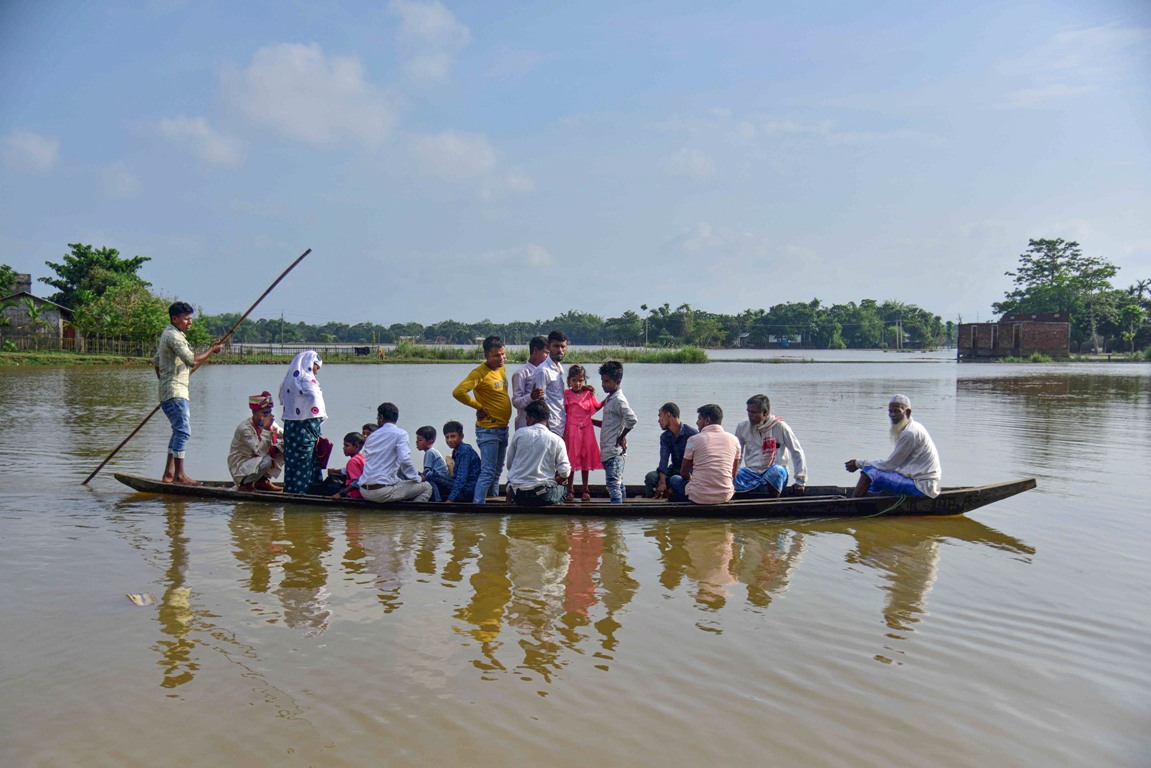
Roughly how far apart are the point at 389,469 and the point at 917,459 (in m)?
5.10

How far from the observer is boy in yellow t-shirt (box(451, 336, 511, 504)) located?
804cm

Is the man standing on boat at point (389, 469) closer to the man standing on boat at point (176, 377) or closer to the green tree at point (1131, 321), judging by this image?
the man standing on boat at point (176, 377)

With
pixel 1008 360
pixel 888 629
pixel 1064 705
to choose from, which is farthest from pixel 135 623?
pixel 1008 360

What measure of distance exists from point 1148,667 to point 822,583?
1966mm

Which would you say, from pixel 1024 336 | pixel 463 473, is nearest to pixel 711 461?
pixel 463 473

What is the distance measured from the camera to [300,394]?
8.23m

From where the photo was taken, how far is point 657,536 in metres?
7.29

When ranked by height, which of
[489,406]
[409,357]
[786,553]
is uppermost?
[409,357]

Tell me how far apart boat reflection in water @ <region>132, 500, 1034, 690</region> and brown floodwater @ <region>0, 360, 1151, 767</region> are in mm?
28

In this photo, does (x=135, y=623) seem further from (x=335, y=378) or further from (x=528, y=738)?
(x=335, y=378)

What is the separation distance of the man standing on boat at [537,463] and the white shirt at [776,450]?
1.85 metres

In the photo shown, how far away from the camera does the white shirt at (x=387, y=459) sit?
8.03 meters

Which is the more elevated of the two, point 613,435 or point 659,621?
point 613,435

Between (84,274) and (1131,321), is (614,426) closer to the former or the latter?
(84,274)
